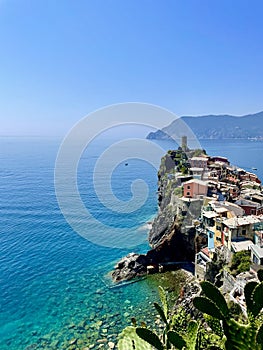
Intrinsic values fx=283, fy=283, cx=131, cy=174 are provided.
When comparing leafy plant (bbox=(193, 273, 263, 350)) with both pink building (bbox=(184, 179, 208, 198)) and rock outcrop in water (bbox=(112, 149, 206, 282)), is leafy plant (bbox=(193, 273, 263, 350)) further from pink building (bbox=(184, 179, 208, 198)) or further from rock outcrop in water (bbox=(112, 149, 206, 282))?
pink building (bbox=(184, 179, 208, 198))

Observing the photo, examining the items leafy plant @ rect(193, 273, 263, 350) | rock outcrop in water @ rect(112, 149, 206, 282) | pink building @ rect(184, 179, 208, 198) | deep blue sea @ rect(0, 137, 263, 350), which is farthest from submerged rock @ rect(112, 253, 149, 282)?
leafy plant @ rect(193, 273, 263, 350)

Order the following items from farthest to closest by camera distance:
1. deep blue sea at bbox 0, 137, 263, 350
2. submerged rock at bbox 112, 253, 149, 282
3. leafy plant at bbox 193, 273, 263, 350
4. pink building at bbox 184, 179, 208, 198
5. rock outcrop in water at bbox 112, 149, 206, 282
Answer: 1. pink building at bbox 184, 179, 208, 198
2. rock outcrop in water at bbox 112, 149, 206, 282
3. submerged rock at bbox 112, 253, 149, 282
4. deep blue sea at bbox 0, 137, 263, 350
5. leafy plant at bbox 193, 273, 263, 350

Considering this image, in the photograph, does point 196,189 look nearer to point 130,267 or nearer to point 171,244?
point 171,244

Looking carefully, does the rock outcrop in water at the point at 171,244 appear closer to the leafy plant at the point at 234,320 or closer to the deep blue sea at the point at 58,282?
the deep blue sea at the point at 58,282

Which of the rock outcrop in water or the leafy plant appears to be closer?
the leafy plant

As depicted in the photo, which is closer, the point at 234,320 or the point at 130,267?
the point at 234,320

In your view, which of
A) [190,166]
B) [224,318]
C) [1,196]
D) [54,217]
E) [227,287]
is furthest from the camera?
[1,196]

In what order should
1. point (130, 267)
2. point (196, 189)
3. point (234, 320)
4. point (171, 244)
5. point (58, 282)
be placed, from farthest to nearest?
point (196, 189) < point (171, 244) < point (130, 267) < point (58, 282) < point (234, 320)

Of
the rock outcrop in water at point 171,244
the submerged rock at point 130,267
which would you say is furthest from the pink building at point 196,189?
the submerged rock at point 130,267

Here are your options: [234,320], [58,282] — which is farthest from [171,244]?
[234,320]

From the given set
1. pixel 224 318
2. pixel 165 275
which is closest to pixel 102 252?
pixel 165 275

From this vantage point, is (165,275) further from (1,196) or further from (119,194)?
(1,196)
